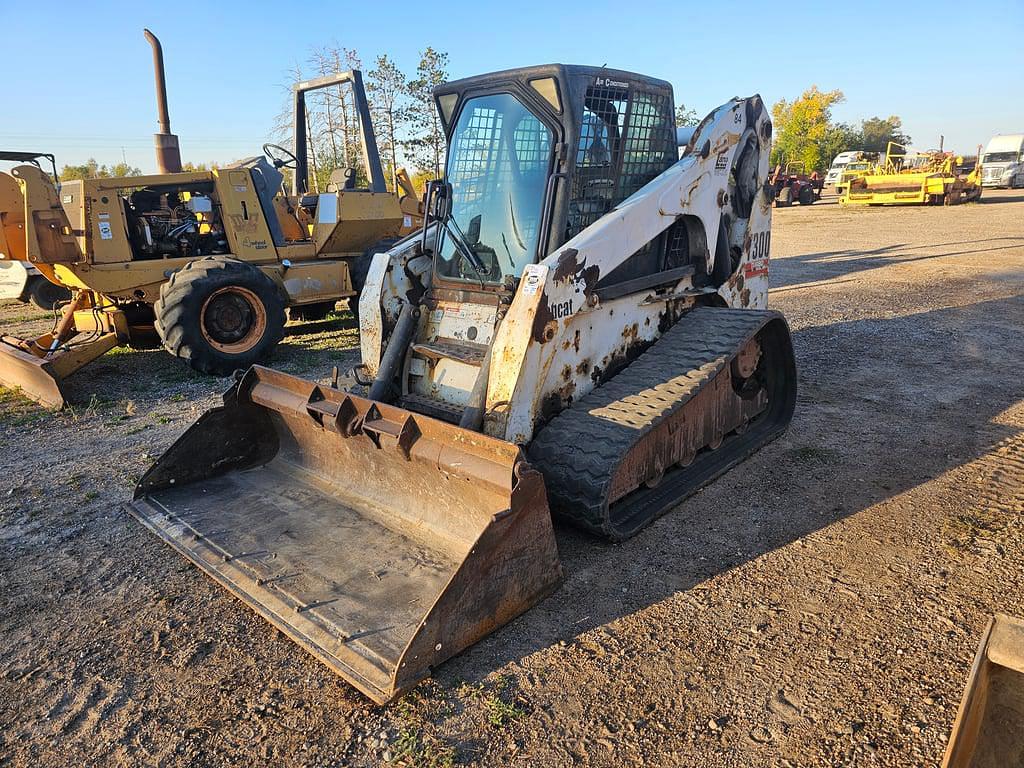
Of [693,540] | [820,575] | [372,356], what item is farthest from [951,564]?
[372,356]

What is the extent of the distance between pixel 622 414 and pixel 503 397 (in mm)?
645

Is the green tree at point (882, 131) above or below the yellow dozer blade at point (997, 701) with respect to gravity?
above

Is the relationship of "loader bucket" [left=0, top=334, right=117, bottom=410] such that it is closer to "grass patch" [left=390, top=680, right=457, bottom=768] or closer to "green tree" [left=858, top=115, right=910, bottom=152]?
"grass patch" [left=390, top=680, right=457, bottom=768]

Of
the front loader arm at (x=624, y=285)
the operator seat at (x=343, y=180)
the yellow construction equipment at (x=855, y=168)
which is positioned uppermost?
the yellow construction equipment at (x=855, y=168)

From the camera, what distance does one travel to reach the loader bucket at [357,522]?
9.40 feet

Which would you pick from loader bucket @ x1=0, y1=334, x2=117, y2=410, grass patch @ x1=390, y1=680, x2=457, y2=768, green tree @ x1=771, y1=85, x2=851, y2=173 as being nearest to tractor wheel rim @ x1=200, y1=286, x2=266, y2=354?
loader bucket @ x1=0, y1=334, x2=117, y2=410

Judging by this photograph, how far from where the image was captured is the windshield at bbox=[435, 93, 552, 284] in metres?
4.34

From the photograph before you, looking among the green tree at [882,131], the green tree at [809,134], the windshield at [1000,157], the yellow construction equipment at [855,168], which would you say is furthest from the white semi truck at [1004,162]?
the green tree at [882,131]

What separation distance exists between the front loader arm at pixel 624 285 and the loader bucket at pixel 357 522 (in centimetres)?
54

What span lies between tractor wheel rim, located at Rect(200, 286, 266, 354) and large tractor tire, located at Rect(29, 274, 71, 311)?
186 inches

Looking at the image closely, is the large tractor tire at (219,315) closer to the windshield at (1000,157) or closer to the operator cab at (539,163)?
the operator cab at (539,163)

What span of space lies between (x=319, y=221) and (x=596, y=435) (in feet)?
23.6

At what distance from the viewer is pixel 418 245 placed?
508 centimetres

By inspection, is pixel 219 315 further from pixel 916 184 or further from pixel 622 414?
pixel 916 184
